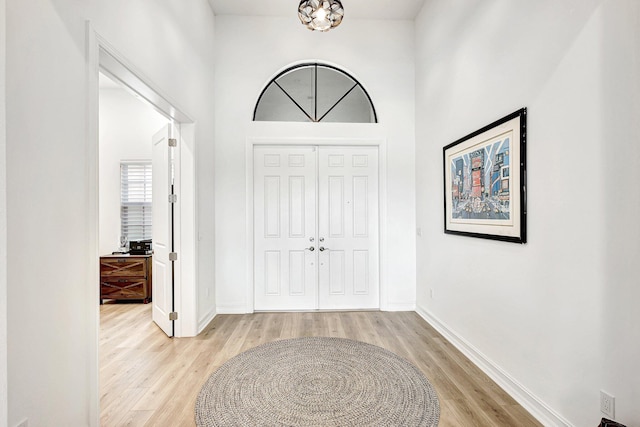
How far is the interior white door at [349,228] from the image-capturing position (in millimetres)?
4250

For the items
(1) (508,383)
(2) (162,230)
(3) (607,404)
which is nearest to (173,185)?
(2) (162,230)

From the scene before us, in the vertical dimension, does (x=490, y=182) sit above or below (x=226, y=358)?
above

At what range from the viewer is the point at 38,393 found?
139 cm

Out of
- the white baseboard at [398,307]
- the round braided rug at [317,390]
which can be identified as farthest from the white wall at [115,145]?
the white baseboard at [398,307]

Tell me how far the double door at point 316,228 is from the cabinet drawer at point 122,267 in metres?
1.84

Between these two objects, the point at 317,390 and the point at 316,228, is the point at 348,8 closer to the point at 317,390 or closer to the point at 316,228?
the point at 316,228

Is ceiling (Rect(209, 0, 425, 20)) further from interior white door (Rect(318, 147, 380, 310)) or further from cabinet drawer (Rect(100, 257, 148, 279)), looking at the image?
cabinet drawer (Rect(100, 257, 148, 279))

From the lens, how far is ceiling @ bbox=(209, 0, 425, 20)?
385cm

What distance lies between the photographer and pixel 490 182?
2.53 metres

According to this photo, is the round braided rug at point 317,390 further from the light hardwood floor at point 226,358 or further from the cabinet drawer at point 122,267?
the cabinet drawer at point 122,267

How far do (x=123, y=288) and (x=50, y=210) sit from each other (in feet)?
12.2

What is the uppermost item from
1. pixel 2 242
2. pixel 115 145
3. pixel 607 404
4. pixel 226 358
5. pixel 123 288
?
pixel 115 145

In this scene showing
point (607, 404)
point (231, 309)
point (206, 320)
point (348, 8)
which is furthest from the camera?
point (231, 309)

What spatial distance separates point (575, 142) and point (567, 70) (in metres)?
0.43
